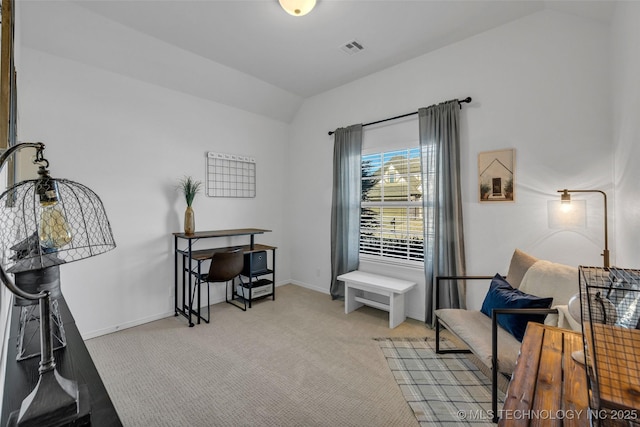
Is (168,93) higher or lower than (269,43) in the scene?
lower

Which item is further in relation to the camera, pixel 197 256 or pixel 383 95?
pixel 383 95

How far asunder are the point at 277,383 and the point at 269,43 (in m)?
3.23

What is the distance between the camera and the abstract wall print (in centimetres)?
267

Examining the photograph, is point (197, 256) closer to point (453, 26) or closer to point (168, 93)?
point (168, 93)

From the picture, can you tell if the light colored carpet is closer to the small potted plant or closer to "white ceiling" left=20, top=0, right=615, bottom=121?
the small potted plant

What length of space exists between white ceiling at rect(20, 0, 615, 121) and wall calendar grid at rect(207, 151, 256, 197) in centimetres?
103

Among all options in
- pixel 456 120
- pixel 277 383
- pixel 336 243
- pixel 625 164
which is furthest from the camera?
pixel 336 243

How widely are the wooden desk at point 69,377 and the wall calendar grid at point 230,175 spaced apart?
2739 mm

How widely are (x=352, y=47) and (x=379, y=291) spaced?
2.72 meters

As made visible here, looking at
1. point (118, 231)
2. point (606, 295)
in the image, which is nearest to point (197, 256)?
point (118, 231)

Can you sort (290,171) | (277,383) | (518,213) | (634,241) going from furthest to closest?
(290,171)
(518,213)
(277,383)
(634,241)

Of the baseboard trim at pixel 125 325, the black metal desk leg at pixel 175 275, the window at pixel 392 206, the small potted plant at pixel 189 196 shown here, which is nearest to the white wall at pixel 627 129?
the window at pixel 392 206

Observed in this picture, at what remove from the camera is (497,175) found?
8.98 ft

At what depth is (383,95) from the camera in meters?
3.59
